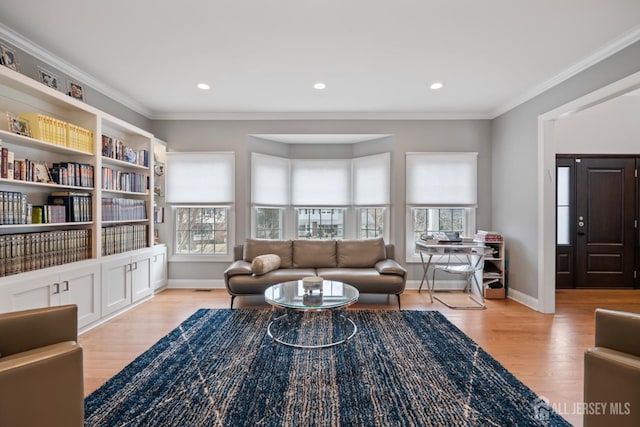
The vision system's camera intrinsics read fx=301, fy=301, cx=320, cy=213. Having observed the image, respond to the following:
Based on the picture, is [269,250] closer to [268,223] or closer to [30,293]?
[268,223]

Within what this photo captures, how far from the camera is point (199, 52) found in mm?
2969

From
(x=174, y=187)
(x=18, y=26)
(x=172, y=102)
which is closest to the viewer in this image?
(x=18, y=26)

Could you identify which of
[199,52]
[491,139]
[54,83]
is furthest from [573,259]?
[54,83]

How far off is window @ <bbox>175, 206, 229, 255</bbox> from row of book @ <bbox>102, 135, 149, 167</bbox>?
989 millimetres

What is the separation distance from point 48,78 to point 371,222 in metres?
4.43

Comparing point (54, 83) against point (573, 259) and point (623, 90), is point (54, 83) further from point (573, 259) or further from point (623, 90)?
point (573, 259)

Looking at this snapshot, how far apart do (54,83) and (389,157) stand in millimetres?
4215

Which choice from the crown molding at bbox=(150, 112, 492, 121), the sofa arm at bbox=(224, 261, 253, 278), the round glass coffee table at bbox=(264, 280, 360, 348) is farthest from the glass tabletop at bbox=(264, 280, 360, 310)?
the crown molding at bbox=(150, 112, 492, 121)

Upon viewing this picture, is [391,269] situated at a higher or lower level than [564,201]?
lower

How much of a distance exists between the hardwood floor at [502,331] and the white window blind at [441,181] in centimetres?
154

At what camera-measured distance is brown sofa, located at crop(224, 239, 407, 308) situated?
3.74m

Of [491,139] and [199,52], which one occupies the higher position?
[199,52]

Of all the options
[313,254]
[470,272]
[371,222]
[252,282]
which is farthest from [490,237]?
[252,282]

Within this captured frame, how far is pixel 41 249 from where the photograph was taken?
108 inches
